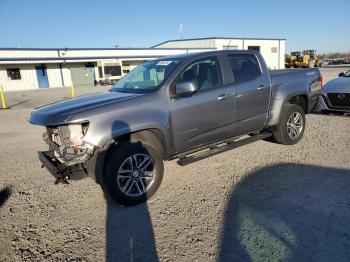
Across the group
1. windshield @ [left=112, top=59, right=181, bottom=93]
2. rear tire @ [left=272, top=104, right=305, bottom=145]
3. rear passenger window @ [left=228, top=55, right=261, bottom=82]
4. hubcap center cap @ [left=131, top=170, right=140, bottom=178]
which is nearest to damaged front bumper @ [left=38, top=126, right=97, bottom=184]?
hubcap center cap @ [left=131, top=170, right=140, bottom=178]

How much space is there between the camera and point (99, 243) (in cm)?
322

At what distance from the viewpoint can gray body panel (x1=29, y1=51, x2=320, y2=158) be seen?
3758 mm

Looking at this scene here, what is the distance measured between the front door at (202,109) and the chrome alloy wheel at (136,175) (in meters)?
0.56

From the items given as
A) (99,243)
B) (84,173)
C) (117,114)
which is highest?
(117,114)

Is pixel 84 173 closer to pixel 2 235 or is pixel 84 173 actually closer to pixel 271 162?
pixel 2 235

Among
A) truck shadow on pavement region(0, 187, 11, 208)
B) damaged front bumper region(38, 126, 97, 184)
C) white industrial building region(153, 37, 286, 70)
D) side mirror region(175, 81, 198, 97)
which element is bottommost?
truck shadow on pavement region(0, 187, 11, 208)

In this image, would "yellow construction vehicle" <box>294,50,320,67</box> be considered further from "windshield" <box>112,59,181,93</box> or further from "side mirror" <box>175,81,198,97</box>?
"side mirror" <box>175,81,198,97</box>

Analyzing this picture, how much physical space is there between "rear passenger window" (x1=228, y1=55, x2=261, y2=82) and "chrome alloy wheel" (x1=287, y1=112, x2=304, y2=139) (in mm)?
1300

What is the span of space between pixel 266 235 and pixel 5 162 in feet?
17.9

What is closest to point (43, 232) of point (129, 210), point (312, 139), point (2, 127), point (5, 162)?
point (129, 210)

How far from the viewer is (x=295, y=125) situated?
6.11m

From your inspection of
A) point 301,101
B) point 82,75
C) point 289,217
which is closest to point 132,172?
point 289,217

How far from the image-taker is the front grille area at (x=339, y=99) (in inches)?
322

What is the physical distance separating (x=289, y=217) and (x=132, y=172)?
6.65ft
